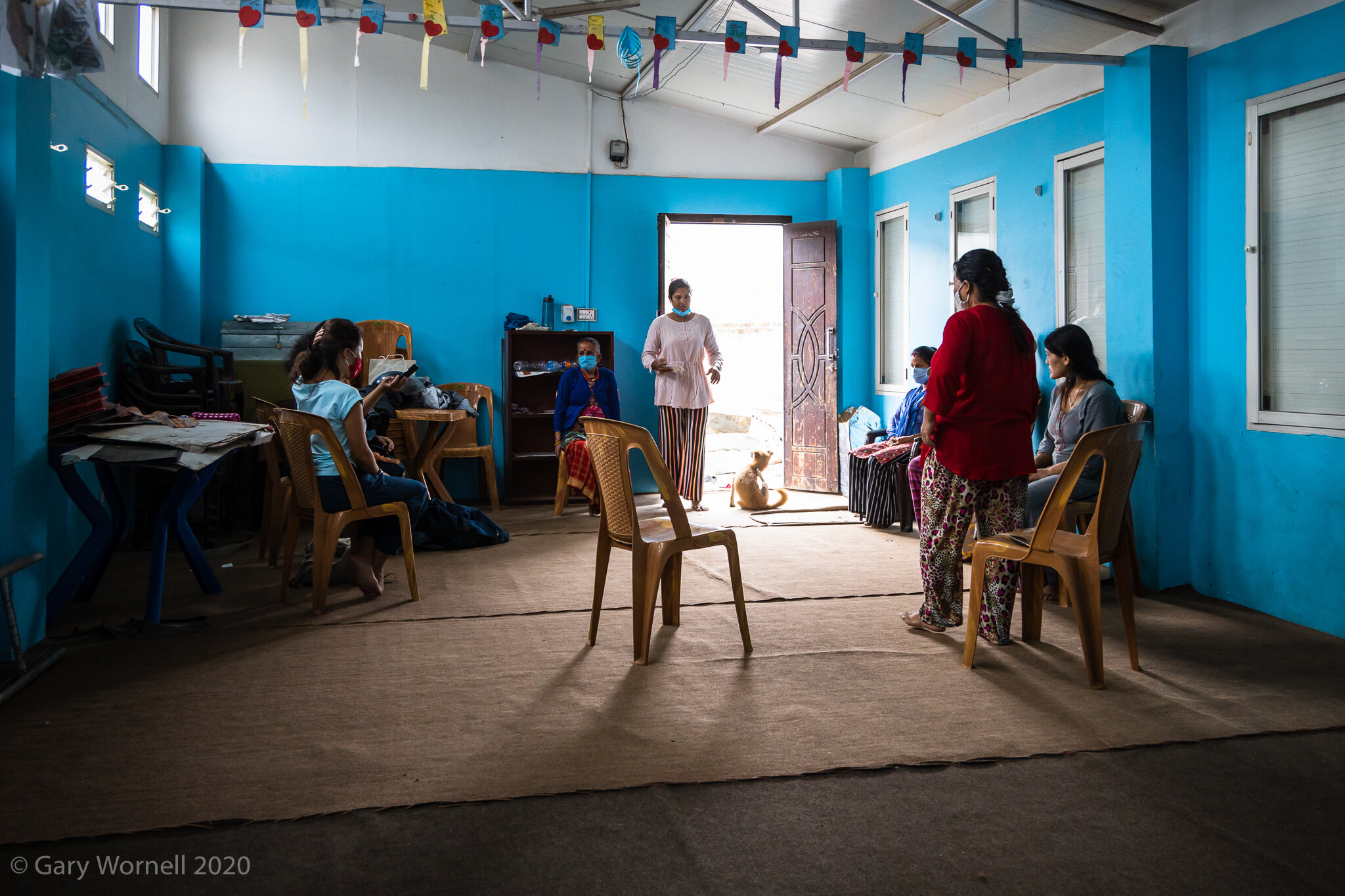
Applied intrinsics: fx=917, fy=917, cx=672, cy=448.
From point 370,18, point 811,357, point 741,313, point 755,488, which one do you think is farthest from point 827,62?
point 741,313

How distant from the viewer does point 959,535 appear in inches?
144

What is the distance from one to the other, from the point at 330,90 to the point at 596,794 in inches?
286

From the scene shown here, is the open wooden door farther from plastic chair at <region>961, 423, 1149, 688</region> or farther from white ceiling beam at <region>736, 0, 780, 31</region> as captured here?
plastic chair at <region>961, 423, 1149, 688</region>

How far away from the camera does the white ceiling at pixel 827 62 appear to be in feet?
17.3

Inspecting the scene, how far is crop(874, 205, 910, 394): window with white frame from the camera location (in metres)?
7.84

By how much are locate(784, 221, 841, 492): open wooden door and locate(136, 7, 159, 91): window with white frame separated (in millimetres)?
5309

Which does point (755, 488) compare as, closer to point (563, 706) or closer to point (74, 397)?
point (563, 706)

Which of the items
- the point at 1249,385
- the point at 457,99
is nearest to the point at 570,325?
the point at 457,99

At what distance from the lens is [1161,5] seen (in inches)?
182

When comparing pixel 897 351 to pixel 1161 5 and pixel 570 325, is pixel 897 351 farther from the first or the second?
pixel 1161 5

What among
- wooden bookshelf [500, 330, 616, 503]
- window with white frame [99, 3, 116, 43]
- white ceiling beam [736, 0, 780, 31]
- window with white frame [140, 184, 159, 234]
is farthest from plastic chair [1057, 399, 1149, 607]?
window with white frame [140, 184, 159, 234]

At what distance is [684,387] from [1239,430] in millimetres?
3915

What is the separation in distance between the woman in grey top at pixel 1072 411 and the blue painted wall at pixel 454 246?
4.43 meters

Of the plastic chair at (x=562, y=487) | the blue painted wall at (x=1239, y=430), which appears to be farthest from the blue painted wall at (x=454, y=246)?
the blue painted wall at (x=1239, y=430)
